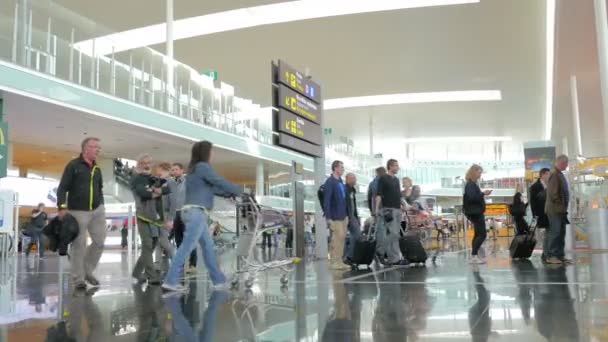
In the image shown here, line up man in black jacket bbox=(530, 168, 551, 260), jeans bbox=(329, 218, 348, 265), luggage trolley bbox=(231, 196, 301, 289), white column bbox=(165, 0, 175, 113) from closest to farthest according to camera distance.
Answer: luggage trolley bbox=(231, 196, 301, 289) → jeans bbox=(329, 218, 348, 265) → man in black jacket bbox=(530, 168, 551, 260) → white column bbox=(165, 0, 175, 113)

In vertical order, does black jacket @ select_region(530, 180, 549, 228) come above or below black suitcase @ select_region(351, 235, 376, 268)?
above

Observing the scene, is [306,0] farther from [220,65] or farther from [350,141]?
[350,141]

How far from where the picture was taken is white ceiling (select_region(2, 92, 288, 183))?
15448 mm

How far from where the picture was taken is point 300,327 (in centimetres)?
339

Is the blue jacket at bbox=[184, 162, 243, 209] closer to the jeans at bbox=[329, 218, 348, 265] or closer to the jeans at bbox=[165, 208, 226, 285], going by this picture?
the jeans at bbox=[165, 208, 226, 285]

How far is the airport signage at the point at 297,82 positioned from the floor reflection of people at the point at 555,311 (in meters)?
6.22

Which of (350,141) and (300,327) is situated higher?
(350,141)

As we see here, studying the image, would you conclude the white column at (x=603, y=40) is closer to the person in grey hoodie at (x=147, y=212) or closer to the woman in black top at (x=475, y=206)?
the woman in black top at (x=475, y=206)

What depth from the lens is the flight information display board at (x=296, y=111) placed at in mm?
10148

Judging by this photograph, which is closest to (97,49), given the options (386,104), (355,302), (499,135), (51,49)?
(51,49)

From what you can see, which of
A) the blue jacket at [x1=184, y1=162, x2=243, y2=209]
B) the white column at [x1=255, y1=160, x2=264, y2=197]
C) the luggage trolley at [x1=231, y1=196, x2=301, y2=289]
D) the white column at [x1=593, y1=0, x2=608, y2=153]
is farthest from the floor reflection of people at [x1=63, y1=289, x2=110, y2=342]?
the white column at [x1=255, y1=160, x2=264, y2=197]

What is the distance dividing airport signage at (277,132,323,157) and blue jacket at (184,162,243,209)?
465 cm

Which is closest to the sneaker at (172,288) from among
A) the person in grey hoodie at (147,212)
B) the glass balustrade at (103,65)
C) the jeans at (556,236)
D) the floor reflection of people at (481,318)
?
the person in grey hoodie at (147,212)

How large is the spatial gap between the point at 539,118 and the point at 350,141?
12388 mm
